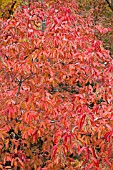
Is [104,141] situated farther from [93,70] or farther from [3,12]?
[3,12]

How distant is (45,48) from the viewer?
2967 mm

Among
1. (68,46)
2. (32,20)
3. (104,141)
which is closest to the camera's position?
(104,141)

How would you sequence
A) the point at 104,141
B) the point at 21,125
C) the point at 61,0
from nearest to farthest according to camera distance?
the point at 104,141 → the point at 21,125 → the point at 61,0

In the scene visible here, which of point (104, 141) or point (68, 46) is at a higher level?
point (68, 46)

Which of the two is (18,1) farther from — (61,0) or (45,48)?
(45,48)

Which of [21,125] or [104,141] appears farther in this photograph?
[21,125]

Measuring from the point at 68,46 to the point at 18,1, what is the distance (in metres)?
6.08

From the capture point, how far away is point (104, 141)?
2346 millimetres

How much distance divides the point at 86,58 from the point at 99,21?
7.47m

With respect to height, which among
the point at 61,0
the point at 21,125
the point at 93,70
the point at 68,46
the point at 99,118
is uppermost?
the point at 61,0

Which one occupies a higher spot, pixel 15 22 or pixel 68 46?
pixel 15 22

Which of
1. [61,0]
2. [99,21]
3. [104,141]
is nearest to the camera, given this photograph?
[104,141]

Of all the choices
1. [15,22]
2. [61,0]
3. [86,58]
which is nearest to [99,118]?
[86,58]

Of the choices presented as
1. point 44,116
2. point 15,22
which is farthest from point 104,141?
point 15,22
